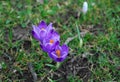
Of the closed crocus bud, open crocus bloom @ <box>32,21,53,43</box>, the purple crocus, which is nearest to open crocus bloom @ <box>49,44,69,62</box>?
the purple crocus

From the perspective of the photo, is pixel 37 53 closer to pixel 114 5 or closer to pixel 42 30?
pixel 42 30

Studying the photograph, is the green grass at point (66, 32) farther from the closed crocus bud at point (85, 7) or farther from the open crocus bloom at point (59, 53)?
the open crocus bloom at point (59, 53)

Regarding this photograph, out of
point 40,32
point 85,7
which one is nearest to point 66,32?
point 85,7

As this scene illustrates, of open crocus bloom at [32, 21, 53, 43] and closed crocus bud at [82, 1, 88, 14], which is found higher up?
closed crocus bud at [82, 1, 88, 14]

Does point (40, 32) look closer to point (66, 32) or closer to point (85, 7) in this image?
point (66, 32)

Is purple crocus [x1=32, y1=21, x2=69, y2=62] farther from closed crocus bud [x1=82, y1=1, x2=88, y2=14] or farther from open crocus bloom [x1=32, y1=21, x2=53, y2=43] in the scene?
closed crocus bud [x1=82, y1=1, x2=88, y2=14]

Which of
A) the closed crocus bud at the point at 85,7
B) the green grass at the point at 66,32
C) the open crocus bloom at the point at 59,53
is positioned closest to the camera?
the open crocus bloom at the point at 59,53

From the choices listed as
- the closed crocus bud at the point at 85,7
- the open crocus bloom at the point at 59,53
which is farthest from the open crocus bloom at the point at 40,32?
the closed crocus bud at the point at 85,7
